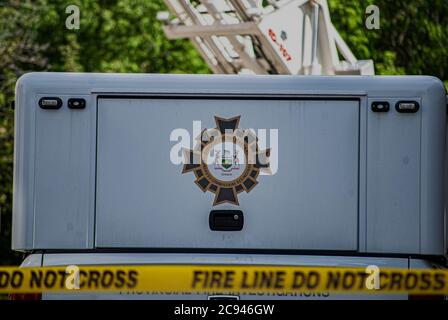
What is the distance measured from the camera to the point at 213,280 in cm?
622

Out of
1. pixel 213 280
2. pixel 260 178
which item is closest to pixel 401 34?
pixel 260 178

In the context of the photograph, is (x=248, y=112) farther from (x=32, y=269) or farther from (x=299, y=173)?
(x=32, y=269)

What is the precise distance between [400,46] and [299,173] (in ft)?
44.6

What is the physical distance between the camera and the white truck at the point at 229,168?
6.43 meters

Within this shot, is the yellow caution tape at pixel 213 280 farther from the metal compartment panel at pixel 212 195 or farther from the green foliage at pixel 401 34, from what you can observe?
the green foliage at pixel 401 34

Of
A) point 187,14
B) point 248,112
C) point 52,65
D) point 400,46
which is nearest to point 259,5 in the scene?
point 187,14

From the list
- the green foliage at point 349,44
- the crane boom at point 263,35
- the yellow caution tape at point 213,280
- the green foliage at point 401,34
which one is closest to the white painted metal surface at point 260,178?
the yellow caution tape at point 213,280

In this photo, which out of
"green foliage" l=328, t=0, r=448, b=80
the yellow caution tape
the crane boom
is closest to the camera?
the yellow caution tape

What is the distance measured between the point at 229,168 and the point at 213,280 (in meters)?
0.64

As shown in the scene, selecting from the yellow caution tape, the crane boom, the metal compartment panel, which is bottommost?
the yellow caution tape

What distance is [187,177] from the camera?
21.1ft

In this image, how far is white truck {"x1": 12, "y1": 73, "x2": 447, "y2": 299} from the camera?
6430 millimetres

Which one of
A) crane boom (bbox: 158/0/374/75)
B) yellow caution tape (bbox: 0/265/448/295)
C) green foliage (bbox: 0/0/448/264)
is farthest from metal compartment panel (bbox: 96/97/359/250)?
green foliage (bbox: 0/0/448/264)

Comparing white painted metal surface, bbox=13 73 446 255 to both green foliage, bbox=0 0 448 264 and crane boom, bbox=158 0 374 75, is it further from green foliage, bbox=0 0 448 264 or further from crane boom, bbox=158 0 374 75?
green foliage, bbox=0 0 448 264
